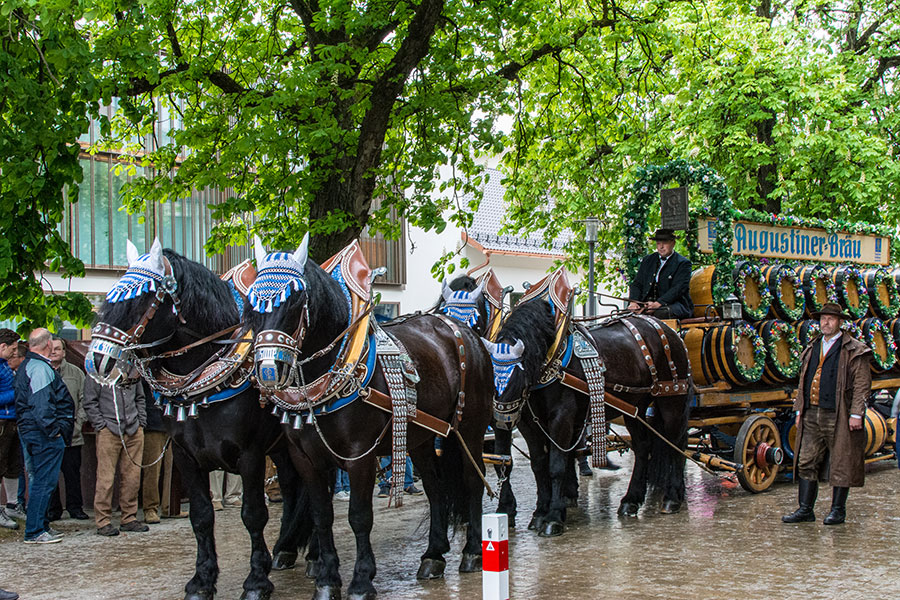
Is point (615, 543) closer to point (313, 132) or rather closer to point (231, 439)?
point (231, 439)

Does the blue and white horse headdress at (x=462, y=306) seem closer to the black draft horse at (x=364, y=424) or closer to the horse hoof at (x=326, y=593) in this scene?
the black draft horse at (x=364, y=424)

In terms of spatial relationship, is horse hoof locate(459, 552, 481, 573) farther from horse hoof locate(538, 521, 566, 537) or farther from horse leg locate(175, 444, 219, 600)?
horse leg locate(175, 444, 219, 600)

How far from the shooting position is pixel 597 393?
8.76m

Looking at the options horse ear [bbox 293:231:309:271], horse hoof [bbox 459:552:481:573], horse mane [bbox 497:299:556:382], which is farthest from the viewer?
horse mane [bbox 497:299:556:382]

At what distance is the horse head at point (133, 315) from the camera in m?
5.92

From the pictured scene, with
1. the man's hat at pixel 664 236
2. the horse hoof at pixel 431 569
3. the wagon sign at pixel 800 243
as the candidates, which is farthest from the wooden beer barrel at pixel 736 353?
the horse hoof at pixel 431 569

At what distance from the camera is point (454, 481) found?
7520 mm

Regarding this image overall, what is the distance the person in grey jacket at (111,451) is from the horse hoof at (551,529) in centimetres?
381

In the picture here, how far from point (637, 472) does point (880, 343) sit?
14.6ft

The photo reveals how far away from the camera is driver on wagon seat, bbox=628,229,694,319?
33.6 ft

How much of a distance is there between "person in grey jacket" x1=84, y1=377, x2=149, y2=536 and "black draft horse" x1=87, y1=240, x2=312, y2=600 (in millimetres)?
3183

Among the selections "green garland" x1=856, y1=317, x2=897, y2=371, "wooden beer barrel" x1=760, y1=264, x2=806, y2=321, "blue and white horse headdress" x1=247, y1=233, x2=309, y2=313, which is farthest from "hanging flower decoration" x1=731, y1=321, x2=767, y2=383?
"blue and white horse headdress" x1=247, y1=233, x2=309, y2=313

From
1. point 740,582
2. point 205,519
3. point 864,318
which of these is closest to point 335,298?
point 205,519

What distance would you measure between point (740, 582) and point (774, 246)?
5.62 metres
